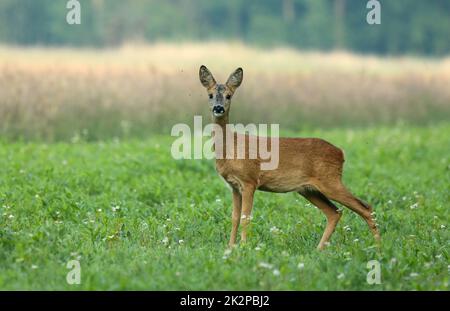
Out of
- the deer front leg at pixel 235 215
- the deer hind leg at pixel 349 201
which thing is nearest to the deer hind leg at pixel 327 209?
the deer hind leg at pixel 349 201

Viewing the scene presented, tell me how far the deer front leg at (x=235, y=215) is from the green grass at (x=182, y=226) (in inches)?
6.8

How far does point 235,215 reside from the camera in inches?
311

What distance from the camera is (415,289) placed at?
612 cm

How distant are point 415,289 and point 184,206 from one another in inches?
142

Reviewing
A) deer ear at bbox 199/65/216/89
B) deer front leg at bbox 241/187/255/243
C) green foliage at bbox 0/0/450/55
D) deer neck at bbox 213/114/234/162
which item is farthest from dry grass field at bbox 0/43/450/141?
green foliage at bbox 0/0/450/55

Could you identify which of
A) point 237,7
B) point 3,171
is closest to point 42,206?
point 3,171

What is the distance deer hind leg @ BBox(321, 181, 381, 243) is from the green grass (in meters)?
0.18

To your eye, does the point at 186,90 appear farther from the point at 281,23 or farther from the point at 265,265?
the point at 281,23

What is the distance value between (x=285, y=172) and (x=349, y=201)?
60 centimetres

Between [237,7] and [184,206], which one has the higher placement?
[237,7]

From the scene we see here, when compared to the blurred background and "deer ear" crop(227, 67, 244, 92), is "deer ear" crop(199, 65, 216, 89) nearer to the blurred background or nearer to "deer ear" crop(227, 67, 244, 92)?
"deer ear" crop(227, 67, 244, 92)

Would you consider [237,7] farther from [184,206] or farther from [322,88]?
[184,206]

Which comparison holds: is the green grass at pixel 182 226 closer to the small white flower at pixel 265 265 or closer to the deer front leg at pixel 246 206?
the small white flower at pixel 265 265

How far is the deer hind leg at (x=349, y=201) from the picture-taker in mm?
7852
